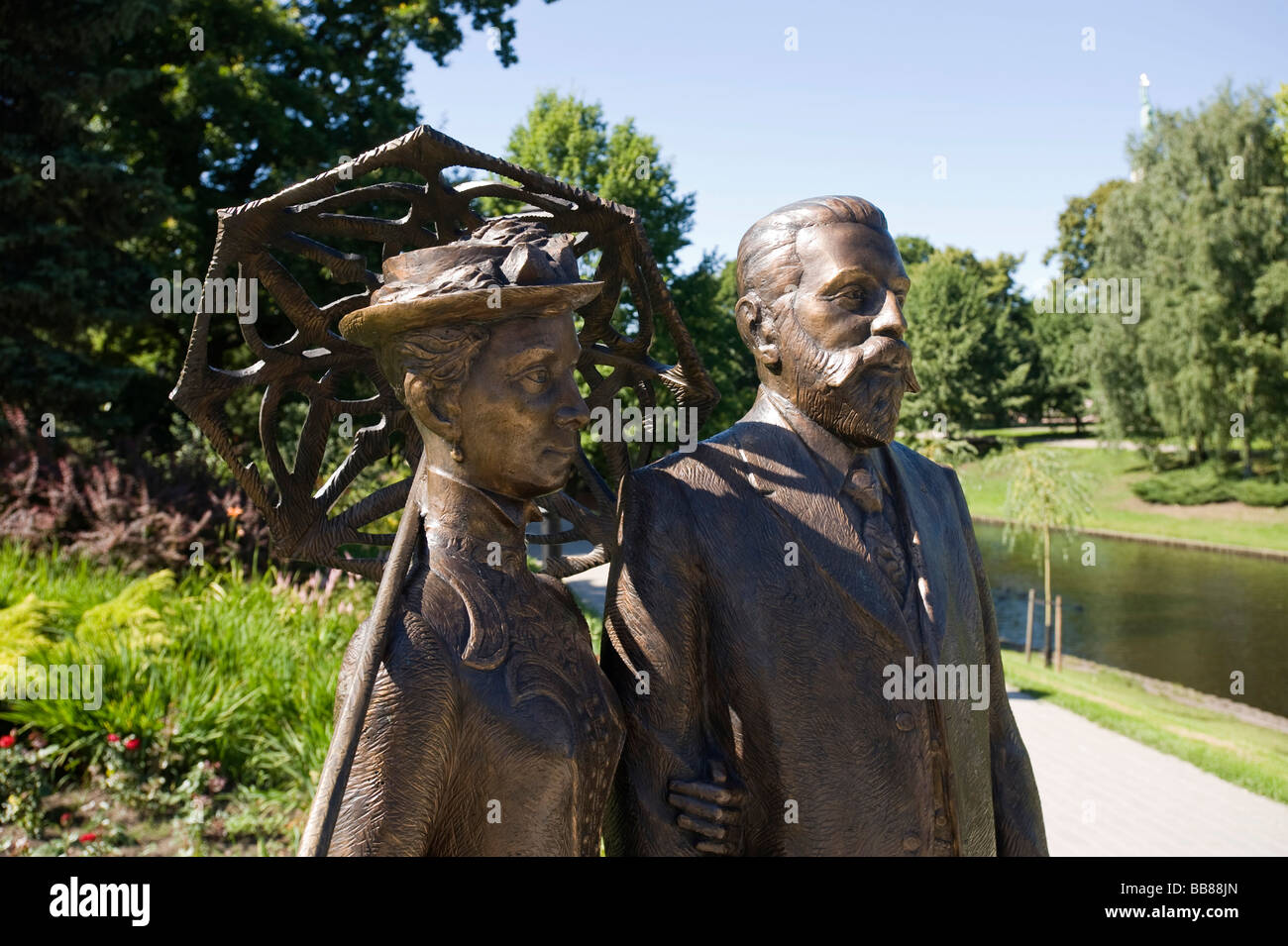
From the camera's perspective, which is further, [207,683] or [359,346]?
[207,683]

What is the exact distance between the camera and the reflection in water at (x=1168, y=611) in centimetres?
1694

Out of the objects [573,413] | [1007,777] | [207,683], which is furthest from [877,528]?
[207,683]

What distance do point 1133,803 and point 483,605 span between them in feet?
31.3

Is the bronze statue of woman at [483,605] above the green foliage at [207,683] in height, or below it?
above

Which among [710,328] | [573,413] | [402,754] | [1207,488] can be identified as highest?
[710,328]

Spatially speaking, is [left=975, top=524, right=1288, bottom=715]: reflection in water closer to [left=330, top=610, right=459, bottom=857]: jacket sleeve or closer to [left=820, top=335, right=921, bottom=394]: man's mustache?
[left=820, top=335, right=921, bottom=394]: man's mustache

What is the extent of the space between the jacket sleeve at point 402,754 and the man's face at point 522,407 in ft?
1.25

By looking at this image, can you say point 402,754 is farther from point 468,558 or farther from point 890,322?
point 890,322

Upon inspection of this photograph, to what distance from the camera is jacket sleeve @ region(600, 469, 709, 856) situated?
2.32 meters

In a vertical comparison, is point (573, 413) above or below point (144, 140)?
below

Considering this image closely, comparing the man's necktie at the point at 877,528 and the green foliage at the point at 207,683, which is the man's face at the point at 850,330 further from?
the green foliage at the point at 207,683

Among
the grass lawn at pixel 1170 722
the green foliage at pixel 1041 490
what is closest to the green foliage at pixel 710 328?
the green foliage at pixel 1041 490

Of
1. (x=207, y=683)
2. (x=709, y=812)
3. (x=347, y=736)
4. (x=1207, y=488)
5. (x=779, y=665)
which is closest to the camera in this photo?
(x=347, y=736)

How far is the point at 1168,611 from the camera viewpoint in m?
21.2
